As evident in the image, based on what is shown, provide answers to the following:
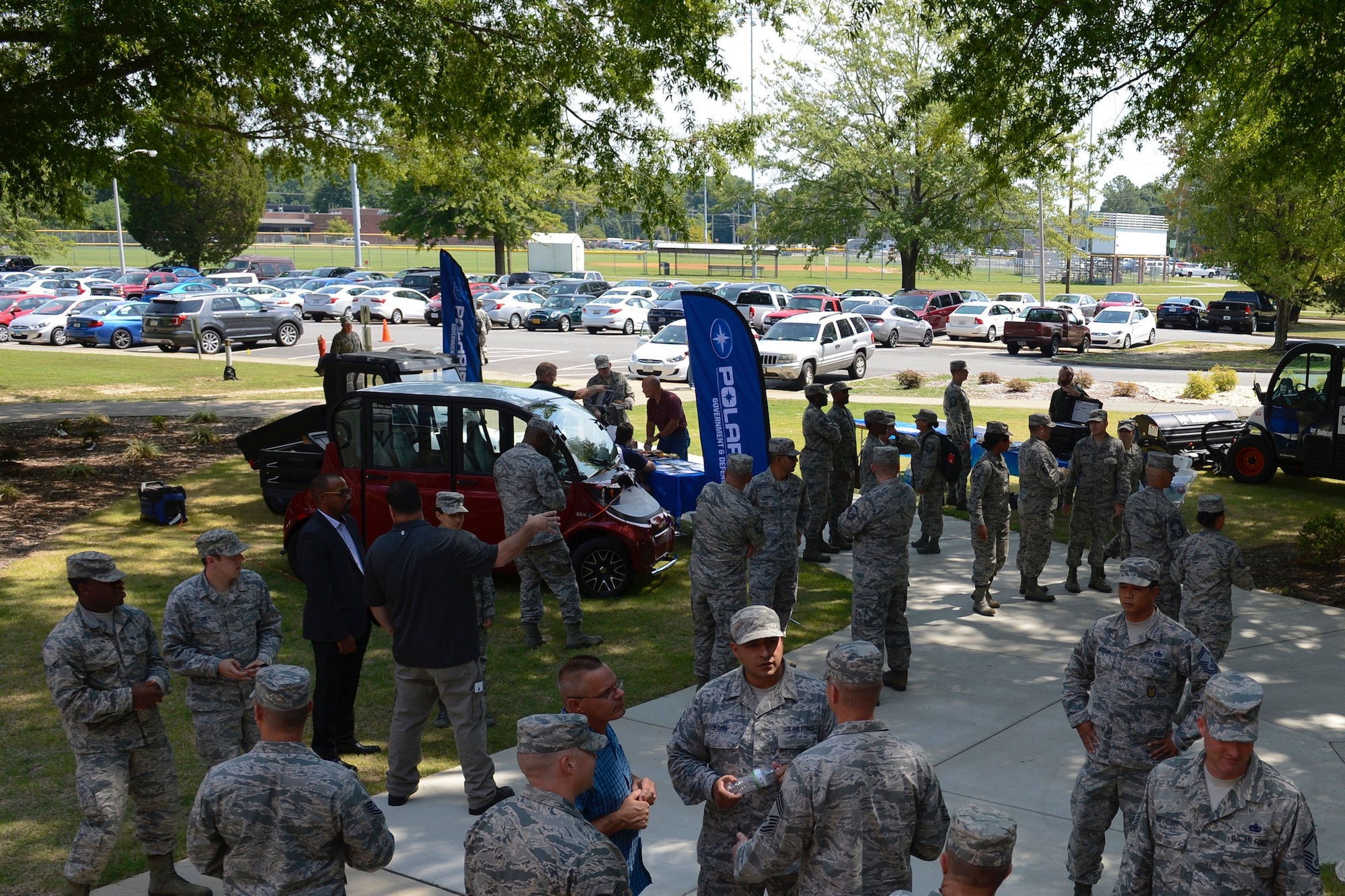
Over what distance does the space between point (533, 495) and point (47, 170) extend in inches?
487

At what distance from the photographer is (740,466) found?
Result: 310 inches

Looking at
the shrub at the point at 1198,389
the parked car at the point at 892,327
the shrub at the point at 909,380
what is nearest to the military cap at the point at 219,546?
the shrub at the point at 909,380

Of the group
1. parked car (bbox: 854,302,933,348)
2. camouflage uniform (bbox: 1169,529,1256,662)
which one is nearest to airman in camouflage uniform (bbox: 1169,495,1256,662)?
camouflage uniform (bbox: 1169,529,1256,662)

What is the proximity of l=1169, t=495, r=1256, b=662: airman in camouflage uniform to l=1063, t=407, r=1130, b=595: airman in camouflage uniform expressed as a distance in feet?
10.3

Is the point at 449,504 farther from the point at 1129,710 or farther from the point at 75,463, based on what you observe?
the point at 75,463

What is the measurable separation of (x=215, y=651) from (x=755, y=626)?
10.1ft

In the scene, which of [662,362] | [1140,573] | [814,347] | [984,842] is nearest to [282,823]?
[984,842]

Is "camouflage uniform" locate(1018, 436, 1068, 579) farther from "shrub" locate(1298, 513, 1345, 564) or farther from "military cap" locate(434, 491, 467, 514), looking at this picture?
"military cap" locate(434, 491, 467, 514)

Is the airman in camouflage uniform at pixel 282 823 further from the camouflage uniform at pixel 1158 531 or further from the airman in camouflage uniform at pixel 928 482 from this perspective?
the airman in camouflage uniform at pixel 928 482

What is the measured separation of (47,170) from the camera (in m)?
16.9

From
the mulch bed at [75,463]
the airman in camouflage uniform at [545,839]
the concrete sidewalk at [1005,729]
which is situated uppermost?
the airman in camouflage uniform at [545,839]

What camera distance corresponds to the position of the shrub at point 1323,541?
11961 millimetres

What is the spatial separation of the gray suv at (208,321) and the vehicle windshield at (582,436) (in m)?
24.4

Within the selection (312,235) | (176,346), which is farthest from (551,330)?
(312,235)
